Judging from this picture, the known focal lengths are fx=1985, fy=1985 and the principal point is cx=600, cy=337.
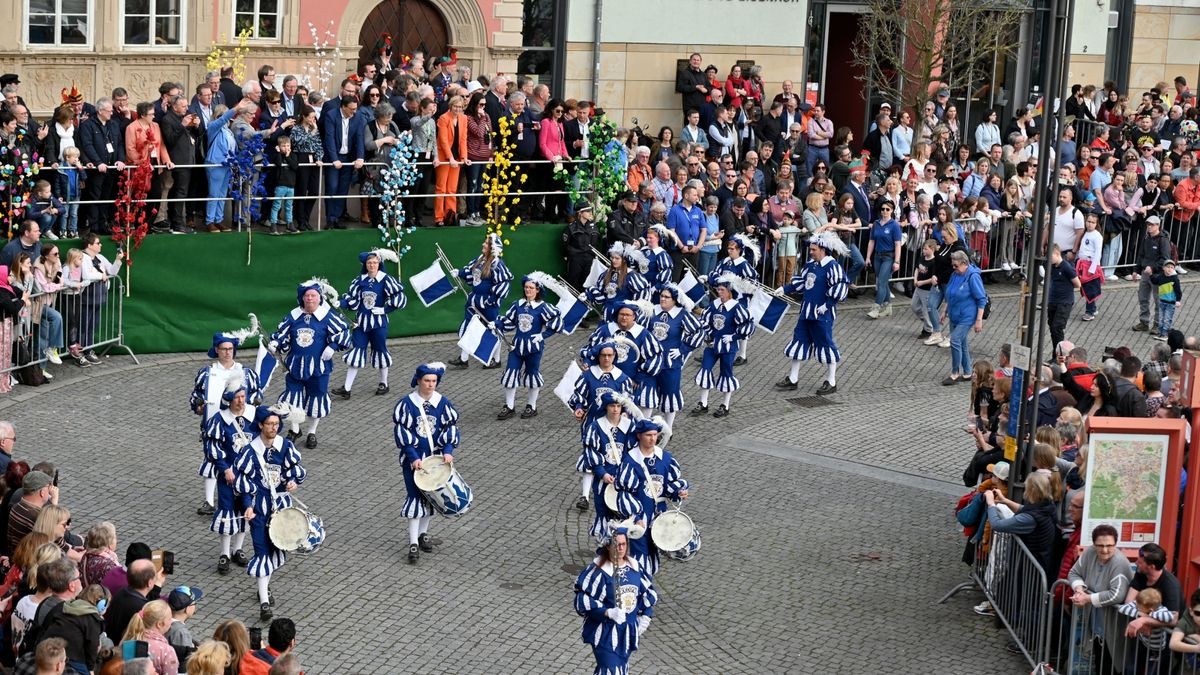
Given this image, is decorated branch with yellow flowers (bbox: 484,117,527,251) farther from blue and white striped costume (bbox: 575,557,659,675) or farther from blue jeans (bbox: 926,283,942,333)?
blue and white striped costume (bbox: 575,557,659,675)

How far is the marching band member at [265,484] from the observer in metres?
16.0

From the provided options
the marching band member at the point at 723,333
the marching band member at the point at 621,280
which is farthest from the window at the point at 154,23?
the marching band member at the point at 723,333

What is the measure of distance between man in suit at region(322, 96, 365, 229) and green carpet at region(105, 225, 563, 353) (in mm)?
551

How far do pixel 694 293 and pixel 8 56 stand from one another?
10.4 meters

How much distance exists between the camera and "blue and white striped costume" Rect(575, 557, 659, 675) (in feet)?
46.3

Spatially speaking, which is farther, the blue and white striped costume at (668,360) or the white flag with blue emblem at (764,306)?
the white flag with blue emblem at (764,306)

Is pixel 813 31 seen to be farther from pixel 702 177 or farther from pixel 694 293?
pixel 694 293

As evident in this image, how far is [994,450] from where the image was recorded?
1731 centimetres

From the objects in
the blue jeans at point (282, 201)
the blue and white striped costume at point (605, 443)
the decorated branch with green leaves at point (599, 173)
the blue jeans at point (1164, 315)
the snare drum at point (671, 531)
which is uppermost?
the decorated branch with green leaves at point (599, 173)

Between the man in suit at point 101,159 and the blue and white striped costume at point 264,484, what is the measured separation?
7517 millimetres

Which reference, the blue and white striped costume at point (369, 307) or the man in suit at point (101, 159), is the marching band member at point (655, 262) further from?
the man in suit at point (101, 159)

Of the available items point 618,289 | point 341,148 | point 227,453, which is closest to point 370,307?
point 618,289

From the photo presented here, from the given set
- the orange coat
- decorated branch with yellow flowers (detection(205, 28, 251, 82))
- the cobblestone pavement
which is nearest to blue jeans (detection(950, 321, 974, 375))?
the cobblestone pavement

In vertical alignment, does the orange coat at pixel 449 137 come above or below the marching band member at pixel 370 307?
above
